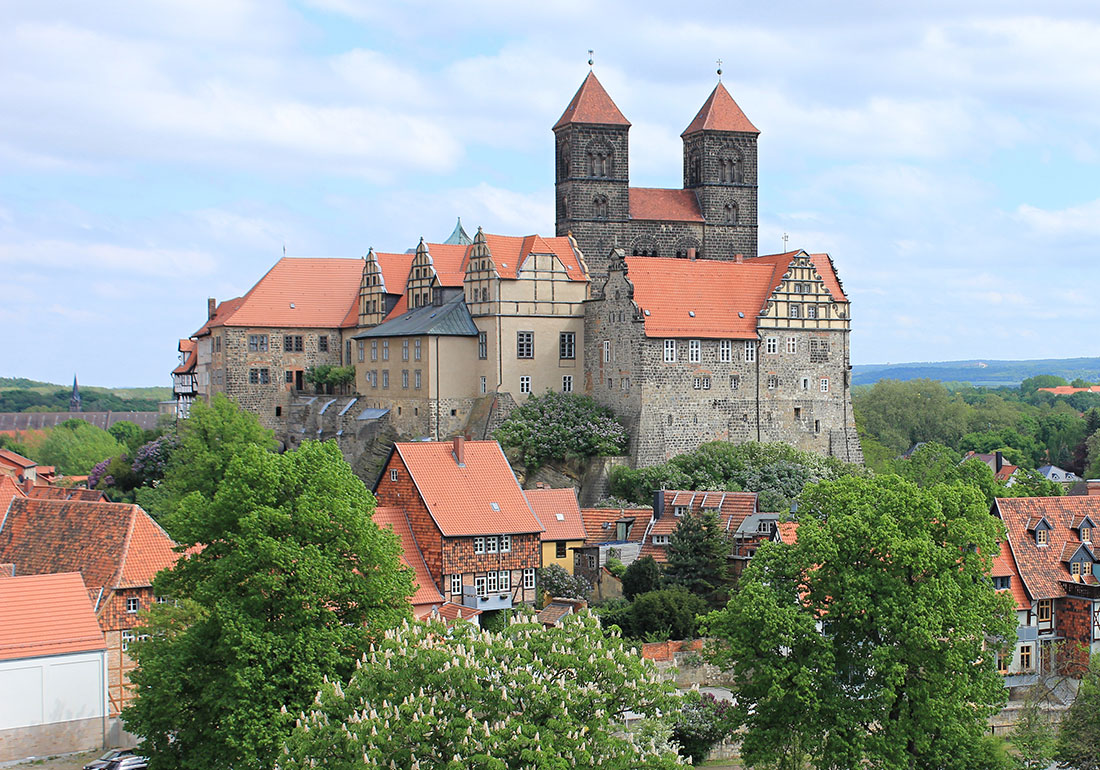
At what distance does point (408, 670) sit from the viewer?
2614cm

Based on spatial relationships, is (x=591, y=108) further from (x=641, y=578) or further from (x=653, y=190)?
(x=641, y=578)

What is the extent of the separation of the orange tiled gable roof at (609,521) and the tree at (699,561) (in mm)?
3734

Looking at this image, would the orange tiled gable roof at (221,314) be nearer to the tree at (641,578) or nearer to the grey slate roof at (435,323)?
the grey slate roof at (435,323)

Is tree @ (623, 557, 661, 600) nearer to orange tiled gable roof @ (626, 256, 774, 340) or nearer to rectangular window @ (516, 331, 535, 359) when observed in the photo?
orange tiled gable roof @ (626, 256, 774, 340)

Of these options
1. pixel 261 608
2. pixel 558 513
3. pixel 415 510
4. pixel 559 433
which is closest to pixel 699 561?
pixel 558 513

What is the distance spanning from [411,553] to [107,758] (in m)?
13.5

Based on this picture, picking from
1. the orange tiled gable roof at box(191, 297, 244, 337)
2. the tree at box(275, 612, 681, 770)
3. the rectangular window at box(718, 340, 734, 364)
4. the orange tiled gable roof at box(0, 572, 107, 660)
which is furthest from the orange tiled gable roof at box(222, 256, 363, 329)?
the tree at box(275, 612, 681, 770)

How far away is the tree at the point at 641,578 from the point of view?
49719mm

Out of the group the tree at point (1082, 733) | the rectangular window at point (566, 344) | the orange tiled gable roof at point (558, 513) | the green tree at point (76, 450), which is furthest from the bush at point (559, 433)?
the green tree at point (76, 450)

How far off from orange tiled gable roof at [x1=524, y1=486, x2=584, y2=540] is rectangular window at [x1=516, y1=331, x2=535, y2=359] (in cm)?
1289

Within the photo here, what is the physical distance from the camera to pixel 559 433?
6356 cm

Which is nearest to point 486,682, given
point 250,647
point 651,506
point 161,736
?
point 250,647

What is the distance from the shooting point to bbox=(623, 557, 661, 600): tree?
4972 centimetres

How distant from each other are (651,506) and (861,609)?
25.7m
